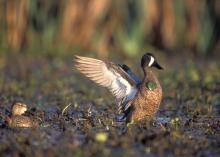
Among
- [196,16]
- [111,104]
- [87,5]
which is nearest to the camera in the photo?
[111,104]

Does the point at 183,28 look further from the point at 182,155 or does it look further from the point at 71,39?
the point at 182,155

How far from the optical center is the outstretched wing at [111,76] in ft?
25.8

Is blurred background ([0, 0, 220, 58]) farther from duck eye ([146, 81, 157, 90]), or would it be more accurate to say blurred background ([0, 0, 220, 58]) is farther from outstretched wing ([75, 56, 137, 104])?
duck eye ([146, 81, 157, 90])

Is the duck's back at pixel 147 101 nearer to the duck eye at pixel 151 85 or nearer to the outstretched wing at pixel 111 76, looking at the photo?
the duck eye at pixel 151 85

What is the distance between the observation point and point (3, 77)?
1224 cm

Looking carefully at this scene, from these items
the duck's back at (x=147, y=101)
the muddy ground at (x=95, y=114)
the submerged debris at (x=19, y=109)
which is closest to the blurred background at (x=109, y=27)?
the muddy ground at (x=95, y=114)

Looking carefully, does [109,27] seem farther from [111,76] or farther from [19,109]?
[19,109]

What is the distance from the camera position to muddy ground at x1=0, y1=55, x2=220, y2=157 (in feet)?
19.6

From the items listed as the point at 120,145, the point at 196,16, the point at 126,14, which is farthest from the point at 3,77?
the point at 120,145

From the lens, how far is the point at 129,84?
7.88 meters

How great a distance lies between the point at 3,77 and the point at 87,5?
9.67 feet

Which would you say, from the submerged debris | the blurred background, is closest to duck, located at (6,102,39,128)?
the submerged debris

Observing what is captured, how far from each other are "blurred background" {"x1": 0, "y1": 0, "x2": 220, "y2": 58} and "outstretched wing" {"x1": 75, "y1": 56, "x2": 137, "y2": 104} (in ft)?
20.7

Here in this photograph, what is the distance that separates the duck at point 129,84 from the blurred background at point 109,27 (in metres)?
6.35
